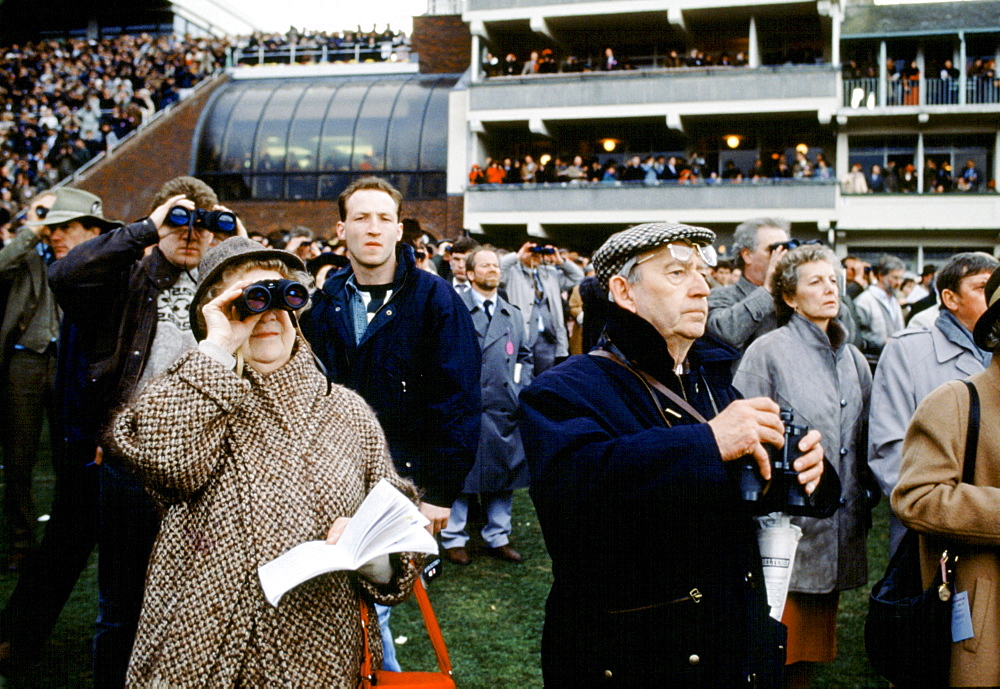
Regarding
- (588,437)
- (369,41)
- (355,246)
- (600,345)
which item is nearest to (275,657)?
(588,437)

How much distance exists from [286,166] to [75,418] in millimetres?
27201

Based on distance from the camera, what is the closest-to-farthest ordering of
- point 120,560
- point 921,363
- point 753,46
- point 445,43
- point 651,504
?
point 651,504, point 120,560, point 921,363, point 753,46, point 445,43

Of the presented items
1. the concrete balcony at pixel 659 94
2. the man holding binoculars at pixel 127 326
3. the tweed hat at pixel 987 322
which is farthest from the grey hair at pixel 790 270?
the concrete balcony at pixel 659 94

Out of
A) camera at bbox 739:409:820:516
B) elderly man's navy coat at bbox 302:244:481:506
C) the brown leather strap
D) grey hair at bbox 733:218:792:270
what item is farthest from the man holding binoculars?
grey hair at bbox 733:218:792:270

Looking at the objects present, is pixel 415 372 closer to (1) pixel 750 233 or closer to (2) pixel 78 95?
(1) pixel 750 233

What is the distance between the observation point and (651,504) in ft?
6.61

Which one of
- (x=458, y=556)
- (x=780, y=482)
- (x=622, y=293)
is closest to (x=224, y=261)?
(x=622, y=293)

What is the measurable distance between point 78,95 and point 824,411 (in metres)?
33.1

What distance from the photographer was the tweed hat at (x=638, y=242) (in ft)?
7.73

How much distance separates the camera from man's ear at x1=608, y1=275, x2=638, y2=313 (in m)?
2.42

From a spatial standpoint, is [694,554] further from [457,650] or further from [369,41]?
[369,41]

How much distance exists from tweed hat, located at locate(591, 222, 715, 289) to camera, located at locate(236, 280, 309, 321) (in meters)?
0.84

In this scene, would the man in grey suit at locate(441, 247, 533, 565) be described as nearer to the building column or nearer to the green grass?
the green grass

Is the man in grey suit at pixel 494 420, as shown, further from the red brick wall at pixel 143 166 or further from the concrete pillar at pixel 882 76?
the red brick wall at pixel 143 166
